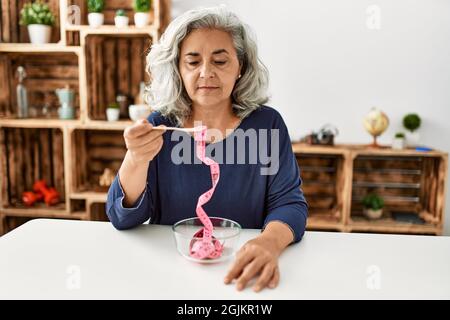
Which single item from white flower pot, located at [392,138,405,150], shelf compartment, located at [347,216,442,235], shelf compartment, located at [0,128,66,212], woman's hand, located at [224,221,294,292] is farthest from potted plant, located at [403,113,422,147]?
shelf compartment, located at [0,128,66,212]

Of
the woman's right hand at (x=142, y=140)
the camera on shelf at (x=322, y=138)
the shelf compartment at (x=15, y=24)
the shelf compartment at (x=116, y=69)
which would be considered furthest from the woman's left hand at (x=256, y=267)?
the shelf compartment at (x=15, y=24)

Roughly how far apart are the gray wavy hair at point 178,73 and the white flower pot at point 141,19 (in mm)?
1245

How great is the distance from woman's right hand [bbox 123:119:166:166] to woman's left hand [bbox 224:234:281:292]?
0.36m

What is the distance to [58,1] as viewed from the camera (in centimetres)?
298

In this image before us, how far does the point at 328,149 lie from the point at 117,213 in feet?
5.69

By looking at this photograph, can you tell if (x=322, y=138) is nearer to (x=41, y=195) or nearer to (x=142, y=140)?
(x=142, y=140)

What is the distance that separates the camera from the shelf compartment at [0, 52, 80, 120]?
3057mm

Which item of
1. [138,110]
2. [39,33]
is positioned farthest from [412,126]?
[39,33]

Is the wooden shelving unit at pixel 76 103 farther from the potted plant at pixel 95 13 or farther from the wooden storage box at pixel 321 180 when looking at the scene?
the wooden storage box at pixel 321 180

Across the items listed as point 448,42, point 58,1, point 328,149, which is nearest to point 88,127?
point 58,1

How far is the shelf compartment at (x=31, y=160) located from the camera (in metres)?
3.15

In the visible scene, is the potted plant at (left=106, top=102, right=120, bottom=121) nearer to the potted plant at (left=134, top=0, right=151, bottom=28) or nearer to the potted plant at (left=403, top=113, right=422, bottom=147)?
the potted plant at (left=134, top=0, right=151, bottom=28)
